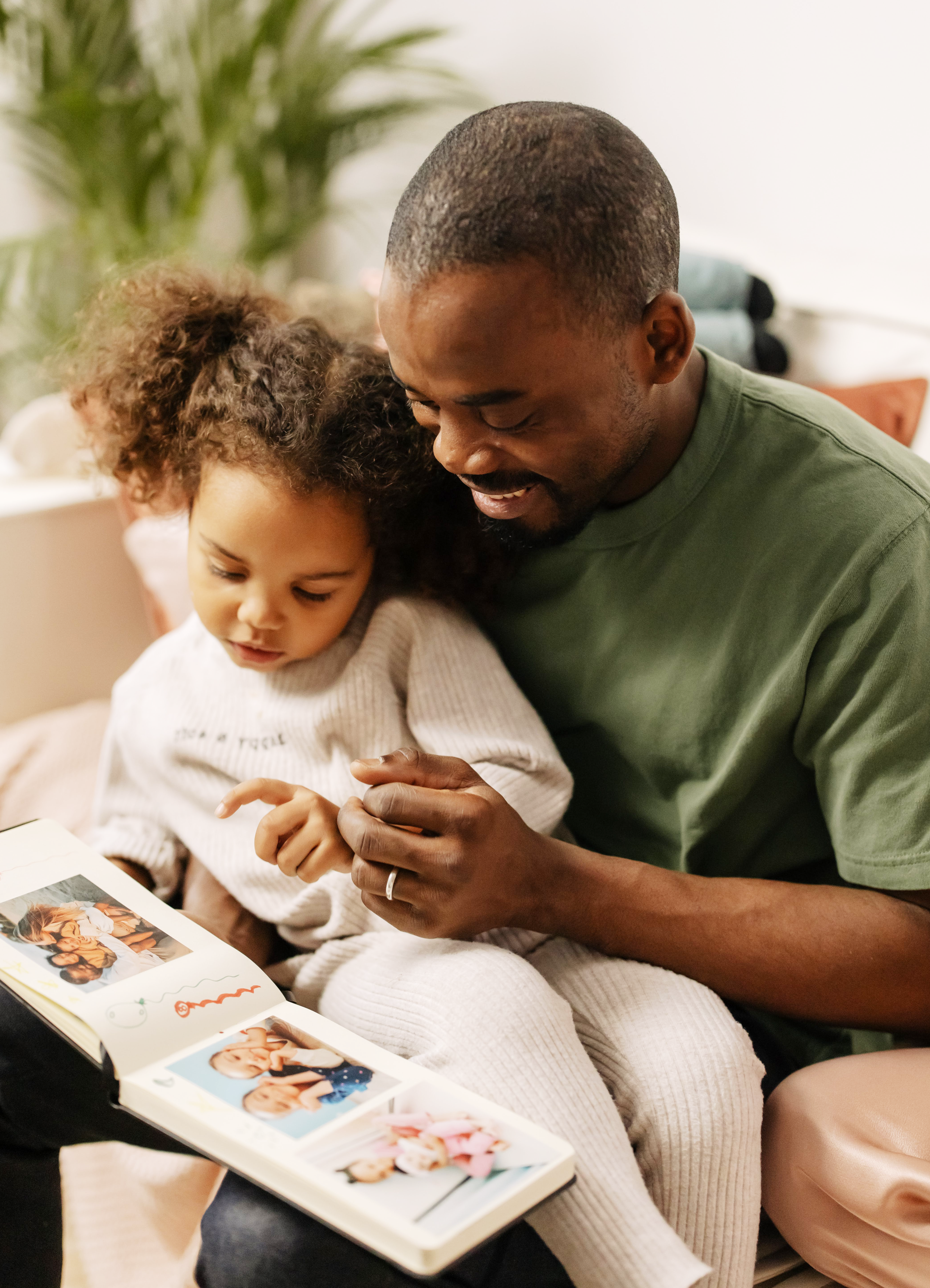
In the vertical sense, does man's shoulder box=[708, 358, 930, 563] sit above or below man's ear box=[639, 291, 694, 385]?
below

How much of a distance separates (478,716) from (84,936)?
373 mm

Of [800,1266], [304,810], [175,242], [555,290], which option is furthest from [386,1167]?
[175,242]

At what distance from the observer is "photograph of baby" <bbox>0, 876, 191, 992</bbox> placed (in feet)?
2.78

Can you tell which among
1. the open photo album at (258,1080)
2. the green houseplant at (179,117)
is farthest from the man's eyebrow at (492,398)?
Result: the green houseplant at (179,117)

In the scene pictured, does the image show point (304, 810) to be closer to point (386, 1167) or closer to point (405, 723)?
point (405, 723)

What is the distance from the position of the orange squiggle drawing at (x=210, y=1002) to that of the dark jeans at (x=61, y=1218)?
0.31 ft

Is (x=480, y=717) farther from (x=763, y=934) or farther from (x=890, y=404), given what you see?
(x=890, y=404)

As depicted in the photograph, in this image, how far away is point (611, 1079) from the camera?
35.4 inches

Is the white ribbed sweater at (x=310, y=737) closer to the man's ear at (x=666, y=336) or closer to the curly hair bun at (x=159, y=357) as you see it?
the curly hair bun at (x=159, y=357)

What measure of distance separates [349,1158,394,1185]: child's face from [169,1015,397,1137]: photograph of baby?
0.14 ft

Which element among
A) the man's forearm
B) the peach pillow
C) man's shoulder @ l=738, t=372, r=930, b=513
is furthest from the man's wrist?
the peach pillow

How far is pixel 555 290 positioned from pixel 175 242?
6.33ft

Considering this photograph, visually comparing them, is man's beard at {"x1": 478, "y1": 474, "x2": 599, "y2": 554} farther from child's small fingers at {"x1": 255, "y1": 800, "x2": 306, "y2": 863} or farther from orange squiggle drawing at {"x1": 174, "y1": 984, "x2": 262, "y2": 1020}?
orange squiggle drawing at {"x1": 174, "y1": 984, "x2": 262, "y2": 1020}

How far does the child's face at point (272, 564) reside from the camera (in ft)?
3.32
